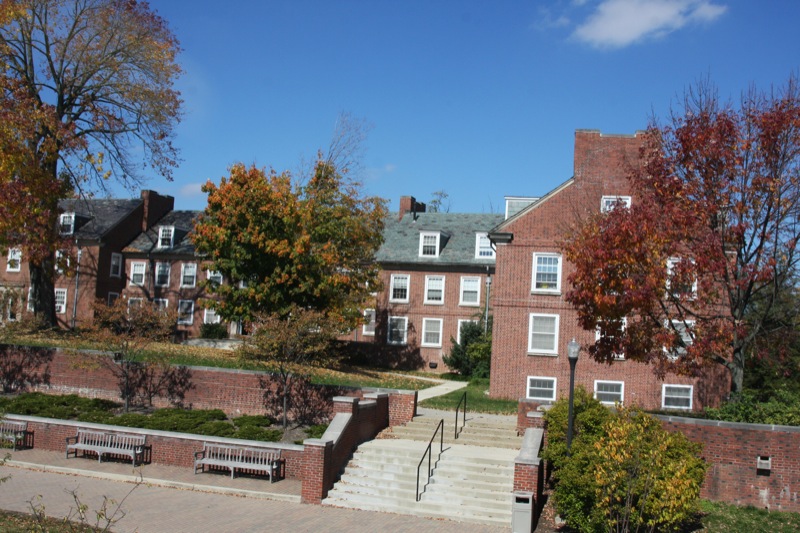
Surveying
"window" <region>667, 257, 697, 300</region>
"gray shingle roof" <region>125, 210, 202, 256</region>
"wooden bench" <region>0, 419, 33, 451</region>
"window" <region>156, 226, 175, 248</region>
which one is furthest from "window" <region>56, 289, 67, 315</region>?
"window" <region>667, 257, 697, 300</region>

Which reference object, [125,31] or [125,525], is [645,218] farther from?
[125,31]

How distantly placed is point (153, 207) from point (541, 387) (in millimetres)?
30071

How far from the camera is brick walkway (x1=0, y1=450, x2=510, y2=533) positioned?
1377cm

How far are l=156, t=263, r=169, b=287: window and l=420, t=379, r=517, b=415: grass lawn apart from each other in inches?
907

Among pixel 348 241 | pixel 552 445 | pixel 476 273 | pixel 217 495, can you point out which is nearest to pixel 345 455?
pixel 217 495

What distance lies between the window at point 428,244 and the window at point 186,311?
46.7ft

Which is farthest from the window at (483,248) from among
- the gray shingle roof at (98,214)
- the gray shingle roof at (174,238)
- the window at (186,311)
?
the gray shingle roof at (98,214)

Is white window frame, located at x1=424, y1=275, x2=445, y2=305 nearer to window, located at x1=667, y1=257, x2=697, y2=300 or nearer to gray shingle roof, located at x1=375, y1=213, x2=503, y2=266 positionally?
gray shingle roof, located at x1=375, y1=213, x2=503, y2=266

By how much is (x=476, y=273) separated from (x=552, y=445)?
74.6 feet

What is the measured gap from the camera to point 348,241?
32.2 m

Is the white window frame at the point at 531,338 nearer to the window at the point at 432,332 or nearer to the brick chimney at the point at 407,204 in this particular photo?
the window at the point at 432,332

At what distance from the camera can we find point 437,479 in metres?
16.0

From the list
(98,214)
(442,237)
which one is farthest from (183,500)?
(98,214)

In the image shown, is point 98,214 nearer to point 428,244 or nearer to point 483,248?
point 428,244
